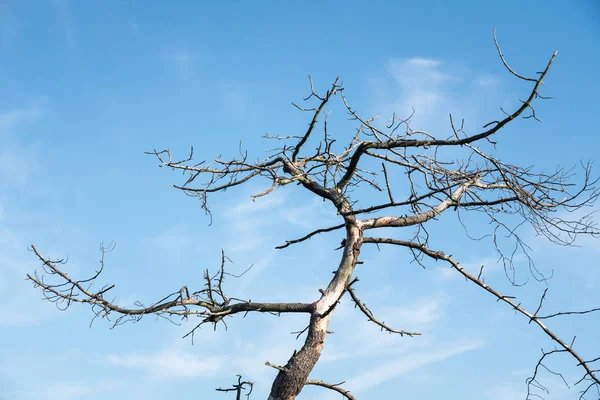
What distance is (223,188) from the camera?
538cm

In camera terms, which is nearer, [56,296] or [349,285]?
[349,285]

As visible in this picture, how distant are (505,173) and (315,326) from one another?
79.5 inches

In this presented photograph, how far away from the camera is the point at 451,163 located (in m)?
5.11

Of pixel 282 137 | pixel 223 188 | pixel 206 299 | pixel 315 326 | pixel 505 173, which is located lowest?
pixel 315 326

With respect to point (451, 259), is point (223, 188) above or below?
above

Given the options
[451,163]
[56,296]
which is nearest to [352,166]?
[451,163]

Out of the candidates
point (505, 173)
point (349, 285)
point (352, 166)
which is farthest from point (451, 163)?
point (349, 285)

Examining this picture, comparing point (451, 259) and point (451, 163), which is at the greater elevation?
point (451, 163)

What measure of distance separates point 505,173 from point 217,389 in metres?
3.01

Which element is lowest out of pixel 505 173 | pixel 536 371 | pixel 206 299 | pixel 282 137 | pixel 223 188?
pixel 536 371

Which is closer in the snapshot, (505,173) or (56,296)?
(505,173)

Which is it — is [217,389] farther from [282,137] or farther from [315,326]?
[282,137]

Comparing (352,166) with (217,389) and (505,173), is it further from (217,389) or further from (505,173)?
(217,389)

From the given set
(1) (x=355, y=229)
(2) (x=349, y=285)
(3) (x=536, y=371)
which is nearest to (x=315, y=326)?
(2) (x=349, y=285)
